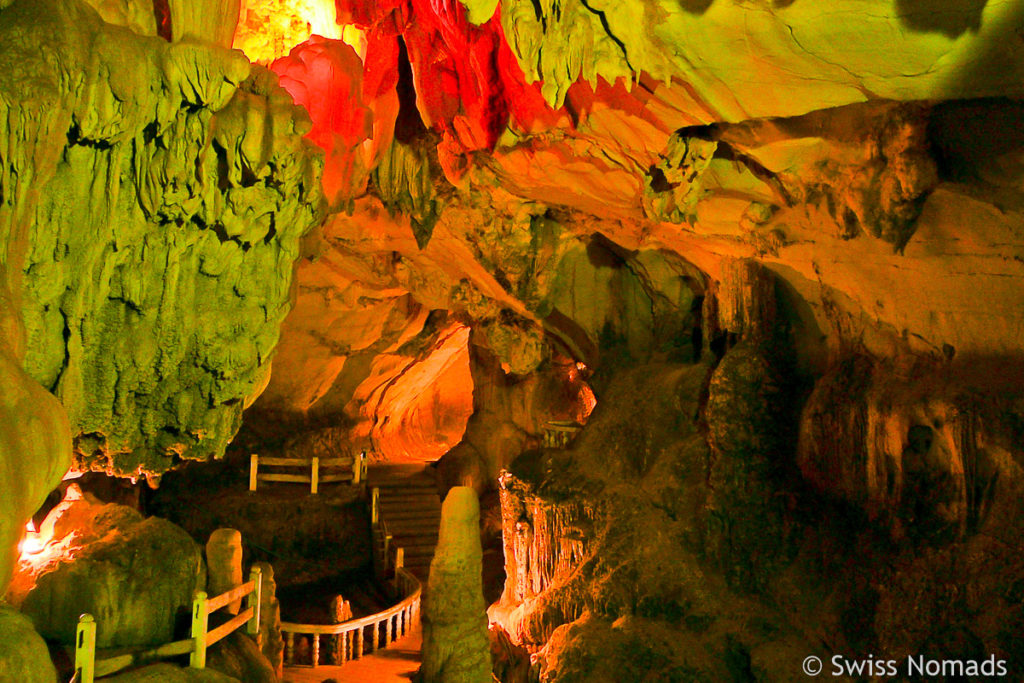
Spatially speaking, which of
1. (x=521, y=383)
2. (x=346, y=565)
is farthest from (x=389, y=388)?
(x=346, y=565)

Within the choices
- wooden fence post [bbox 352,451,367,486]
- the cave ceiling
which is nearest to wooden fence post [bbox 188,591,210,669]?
the cave ceiling

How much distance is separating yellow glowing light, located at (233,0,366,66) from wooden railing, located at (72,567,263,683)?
5.01 m

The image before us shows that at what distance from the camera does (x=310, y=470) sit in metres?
13.9

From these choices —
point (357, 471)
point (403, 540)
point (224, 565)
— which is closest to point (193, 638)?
point (224, 565)

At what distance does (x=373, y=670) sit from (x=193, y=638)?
371 centimetres

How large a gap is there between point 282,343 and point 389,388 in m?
3.12

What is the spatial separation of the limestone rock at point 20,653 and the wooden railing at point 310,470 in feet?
31.6

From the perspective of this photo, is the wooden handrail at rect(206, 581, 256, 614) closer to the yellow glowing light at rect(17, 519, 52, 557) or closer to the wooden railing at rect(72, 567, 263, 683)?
the wooden railing at rect(72, 567, 263, 683)

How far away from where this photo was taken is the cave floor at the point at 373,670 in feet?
31.7

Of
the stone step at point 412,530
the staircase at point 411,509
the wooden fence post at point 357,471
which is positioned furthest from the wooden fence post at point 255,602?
the stone step at point 412,530

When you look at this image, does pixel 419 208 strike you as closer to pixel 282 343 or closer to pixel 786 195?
pixel 786 195

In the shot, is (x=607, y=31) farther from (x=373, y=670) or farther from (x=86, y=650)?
(x=373, y=670)

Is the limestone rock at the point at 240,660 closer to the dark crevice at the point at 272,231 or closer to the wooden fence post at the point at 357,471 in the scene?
the dark crevice at the point at 272,231

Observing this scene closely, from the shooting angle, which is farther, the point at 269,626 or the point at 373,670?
the point at 373,670
